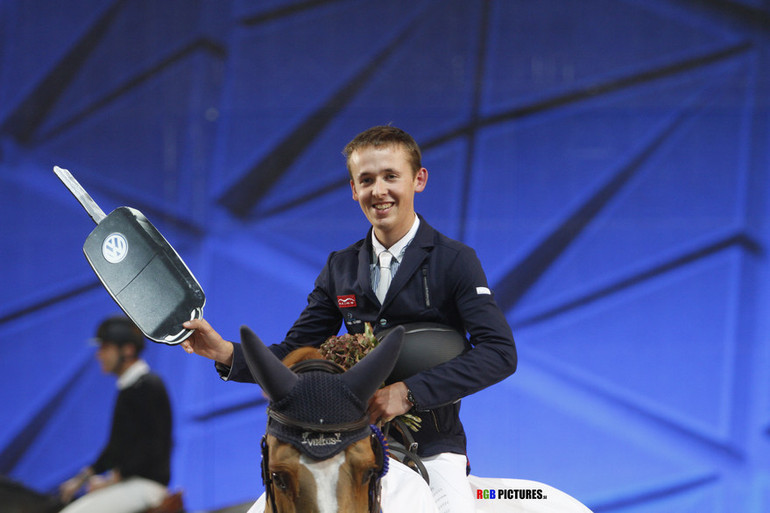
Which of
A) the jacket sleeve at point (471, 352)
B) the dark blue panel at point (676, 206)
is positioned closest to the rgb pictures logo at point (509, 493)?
the jacket sleeve at point (471, 352)

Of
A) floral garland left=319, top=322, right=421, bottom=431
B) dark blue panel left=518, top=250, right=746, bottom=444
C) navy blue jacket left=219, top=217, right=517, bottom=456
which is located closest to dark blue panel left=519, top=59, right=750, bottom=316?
dark blue panel left=518, top=250, right=746, bottom=444

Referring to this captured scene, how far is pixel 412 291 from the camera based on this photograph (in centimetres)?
187

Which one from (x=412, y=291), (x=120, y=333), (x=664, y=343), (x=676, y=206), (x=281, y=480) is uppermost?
(x=676, y=206)

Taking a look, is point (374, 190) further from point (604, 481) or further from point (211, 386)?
point (604, 481)

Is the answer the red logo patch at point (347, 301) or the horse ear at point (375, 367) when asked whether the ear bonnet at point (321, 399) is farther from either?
the red logo patch at point (347, 301)

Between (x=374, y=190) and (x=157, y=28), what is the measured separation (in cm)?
314

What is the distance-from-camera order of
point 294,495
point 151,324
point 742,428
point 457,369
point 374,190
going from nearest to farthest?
point 294,495, point 151,324, point 457,369, point 374,190, point 742,428

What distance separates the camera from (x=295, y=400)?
52.5 inches

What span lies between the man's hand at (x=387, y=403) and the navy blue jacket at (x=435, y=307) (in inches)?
6.6

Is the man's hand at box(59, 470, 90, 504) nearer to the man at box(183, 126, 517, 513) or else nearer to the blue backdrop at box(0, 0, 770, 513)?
the blue backdrop at box(0, 0, 770, 513)

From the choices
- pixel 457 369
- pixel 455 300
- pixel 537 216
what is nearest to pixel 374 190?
pixel 455 300

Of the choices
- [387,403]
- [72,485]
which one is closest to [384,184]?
[387,403]

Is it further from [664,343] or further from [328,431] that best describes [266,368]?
[664,343]

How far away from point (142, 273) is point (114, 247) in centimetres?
10
